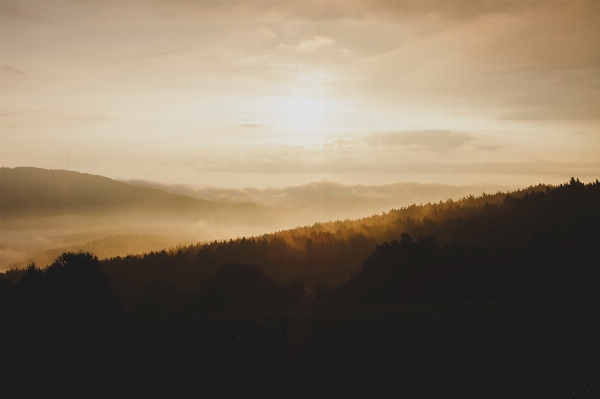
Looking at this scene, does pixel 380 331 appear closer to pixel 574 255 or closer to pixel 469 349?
pixel 469 349

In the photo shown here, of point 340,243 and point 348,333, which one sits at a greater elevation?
point 340,243

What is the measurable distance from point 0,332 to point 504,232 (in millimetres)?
130548

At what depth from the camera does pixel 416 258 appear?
2963 inches

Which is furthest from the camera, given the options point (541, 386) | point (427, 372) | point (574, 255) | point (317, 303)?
point (317, 303)

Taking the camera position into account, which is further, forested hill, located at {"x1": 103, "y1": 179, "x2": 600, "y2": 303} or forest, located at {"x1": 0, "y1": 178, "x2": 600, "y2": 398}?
forested hill, located at {"x1": 103, "y1": 179, "x2": 600, "y2": 303}

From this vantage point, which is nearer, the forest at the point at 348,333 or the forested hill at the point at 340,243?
the forest at the point at 348,333

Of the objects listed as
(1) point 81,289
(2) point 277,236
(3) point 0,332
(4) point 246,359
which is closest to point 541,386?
(4) point 246,359

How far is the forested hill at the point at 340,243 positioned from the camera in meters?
151

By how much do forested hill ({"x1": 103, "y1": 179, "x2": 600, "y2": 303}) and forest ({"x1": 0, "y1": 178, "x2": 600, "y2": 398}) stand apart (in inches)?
2634

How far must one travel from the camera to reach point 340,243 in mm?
163250

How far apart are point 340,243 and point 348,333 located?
125269mm

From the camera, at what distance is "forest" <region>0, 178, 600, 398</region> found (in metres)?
29.8

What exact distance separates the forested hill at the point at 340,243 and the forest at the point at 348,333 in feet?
220

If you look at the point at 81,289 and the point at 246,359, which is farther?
the point at 81,289
